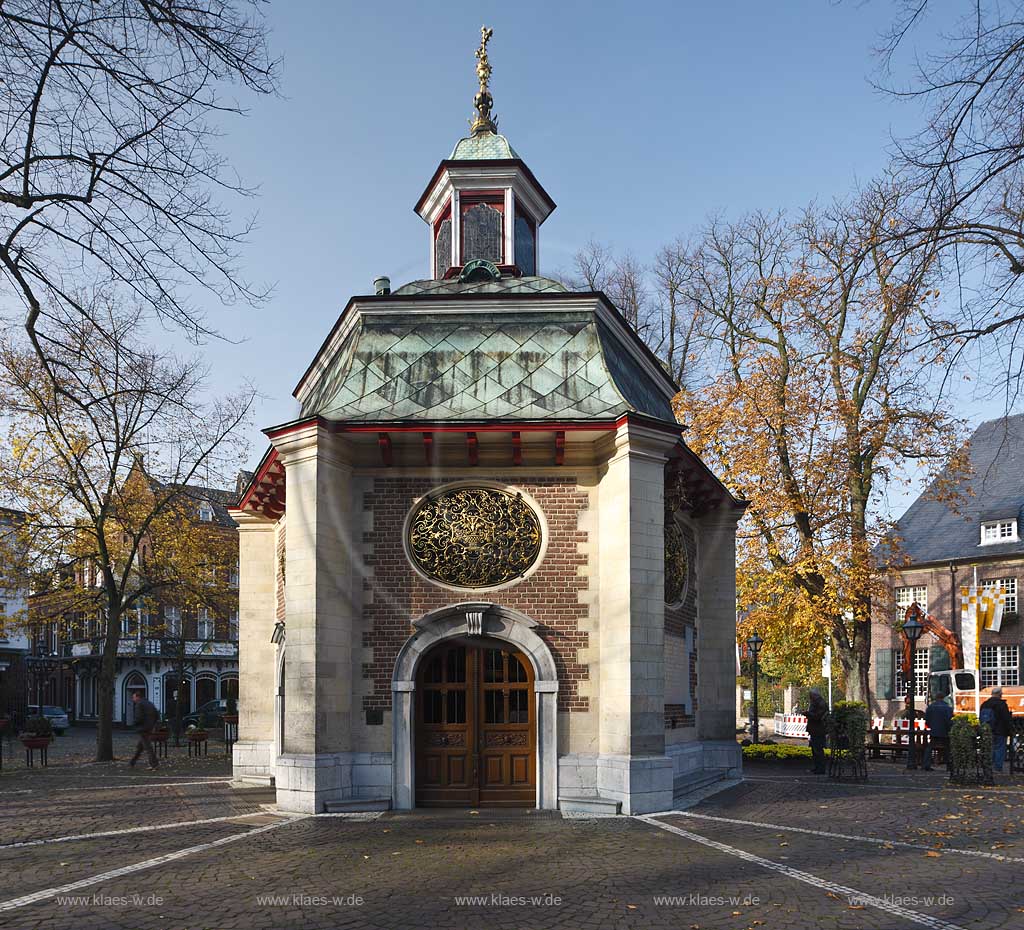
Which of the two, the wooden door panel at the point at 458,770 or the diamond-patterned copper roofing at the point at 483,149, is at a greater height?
the diamond-patterned copper roofing at the point at 483,149

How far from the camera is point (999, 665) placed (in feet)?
130

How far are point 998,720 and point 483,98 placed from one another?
1736 centimetres

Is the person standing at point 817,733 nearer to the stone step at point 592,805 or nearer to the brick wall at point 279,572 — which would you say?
the stone step at point 592,805

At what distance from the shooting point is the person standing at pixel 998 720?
1981 cm

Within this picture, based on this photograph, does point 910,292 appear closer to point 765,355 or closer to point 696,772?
point 696,772

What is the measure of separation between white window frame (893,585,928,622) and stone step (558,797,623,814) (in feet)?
108

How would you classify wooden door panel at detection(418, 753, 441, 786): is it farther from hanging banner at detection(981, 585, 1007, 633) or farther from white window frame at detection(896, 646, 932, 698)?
white window frame at detection(896, 646, 932, 698)

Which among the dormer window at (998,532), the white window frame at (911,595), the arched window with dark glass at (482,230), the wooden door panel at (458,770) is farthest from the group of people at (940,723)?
the white window frame at (911,595)

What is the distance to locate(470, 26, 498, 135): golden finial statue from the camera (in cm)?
2114

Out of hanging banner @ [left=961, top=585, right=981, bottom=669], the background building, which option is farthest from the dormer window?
the background building

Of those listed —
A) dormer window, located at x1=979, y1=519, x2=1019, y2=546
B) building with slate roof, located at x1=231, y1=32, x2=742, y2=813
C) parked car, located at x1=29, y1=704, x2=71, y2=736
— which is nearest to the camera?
building with slate roof, located at x1=231, y1=32, x2=742, y2=813

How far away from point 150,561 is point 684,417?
53.8 feet

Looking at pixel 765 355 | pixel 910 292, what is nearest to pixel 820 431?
pixel 765 355

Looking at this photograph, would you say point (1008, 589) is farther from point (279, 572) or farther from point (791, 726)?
point (279, 572)
